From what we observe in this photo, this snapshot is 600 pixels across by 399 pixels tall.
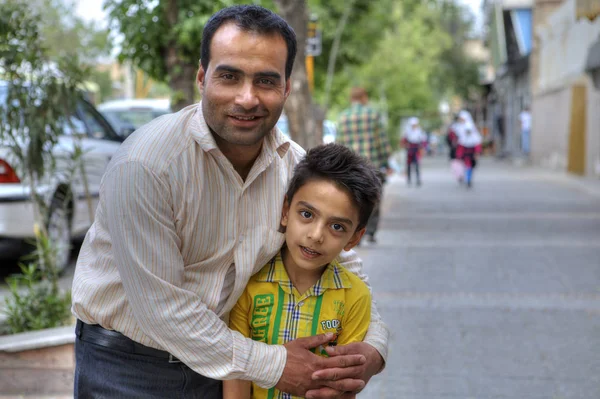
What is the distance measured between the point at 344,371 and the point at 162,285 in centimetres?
55

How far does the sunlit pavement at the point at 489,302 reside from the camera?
5195mm

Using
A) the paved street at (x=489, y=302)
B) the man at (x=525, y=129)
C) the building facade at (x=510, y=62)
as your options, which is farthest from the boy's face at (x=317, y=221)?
the building facade at (x=510, y=62)

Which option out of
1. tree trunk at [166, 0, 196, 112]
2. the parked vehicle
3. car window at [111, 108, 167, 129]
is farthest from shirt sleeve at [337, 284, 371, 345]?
car window at [111, 108, 167, 129]

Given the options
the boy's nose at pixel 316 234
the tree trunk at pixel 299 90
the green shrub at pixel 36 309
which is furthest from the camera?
the tree trunk at pixel 299 90

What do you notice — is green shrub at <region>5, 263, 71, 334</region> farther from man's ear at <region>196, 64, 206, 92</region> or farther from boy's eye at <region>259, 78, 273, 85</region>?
boy's eye at <region>259, 78, 273, 85</region>

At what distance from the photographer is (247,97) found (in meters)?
2.27

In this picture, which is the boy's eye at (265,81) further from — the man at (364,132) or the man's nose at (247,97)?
the man at (364,132)

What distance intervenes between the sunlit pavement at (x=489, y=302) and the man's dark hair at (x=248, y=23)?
3023 mm

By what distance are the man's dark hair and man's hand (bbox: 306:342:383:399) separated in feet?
2.58

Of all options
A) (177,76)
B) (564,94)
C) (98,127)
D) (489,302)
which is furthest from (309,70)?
(564,94)

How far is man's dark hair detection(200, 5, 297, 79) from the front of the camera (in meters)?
2.26

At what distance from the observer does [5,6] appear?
19.9 feet

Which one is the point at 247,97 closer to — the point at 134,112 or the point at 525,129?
the point at 134,112

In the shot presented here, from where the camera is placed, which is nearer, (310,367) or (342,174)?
(310,367)
